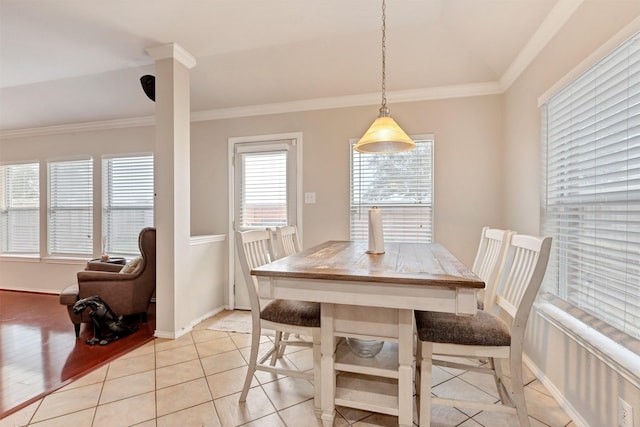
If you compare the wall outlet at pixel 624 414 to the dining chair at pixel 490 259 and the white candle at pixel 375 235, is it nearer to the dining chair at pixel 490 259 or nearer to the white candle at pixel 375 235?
the dining chair at pixel 490 259

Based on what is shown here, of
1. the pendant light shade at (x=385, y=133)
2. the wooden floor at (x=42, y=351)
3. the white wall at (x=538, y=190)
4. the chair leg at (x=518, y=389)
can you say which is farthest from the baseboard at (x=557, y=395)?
the wooden floor at (x=42, y=351)

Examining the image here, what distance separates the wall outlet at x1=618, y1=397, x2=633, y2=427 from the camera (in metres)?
1.23

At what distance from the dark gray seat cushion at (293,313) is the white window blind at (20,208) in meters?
4.66

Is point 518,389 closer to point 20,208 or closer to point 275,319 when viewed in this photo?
point 275,319

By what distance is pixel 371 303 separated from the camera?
1.32m

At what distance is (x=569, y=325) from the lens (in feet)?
5.44

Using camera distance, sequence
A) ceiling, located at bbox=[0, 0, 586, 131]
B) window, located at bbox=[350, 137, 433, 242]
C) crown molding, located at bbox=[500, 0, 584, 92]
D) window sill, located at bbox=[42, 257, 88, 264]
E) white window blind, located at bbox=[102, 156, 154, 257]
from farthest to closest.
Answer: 1. window sill, located at bbox=[42, 257, 88, 264]
2. white window blind, located at bbox=[102, 156, 154, 257]
3. window, located at bbox=[350, 137, 433, 242]
4. ceiling, located at bbox=[0, 0, 586, 131]
5. crown molding, located at bbox=[500, 0, 584, 92]

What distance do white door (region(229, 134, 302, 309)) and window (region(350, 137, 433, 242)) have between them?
0.69 m

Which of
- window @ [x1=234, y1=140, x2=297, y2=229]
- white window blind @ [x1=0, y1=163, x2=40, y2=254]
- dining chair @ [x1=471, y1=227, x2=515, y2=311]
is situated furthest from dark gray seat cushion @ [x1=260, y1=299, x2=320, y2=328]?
→ white window blind @ [x1=0, y1=163, x2=40, y2=254]

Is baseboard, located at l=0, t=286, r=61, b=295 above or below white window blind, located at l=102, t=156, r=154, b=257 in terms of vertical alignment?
below

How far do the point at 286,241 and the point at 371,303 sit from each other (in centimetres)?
117

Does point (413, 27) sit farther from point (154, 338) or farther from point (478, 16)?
point (154, 338)

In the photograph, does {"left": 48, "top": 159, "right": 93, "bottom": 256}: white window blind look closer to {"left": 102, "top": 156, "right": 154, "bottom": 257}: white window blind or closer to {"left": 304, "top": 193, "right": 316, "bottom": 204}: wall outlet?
{"left": 102, "top": 156, "right": 154, "bottom": 257}: white window blind

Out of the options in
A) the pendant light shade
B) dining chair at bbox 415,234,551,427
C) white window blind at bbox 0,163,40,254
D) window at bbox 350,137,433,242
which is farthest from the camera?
white window blind at bbox 0,163,40,254
